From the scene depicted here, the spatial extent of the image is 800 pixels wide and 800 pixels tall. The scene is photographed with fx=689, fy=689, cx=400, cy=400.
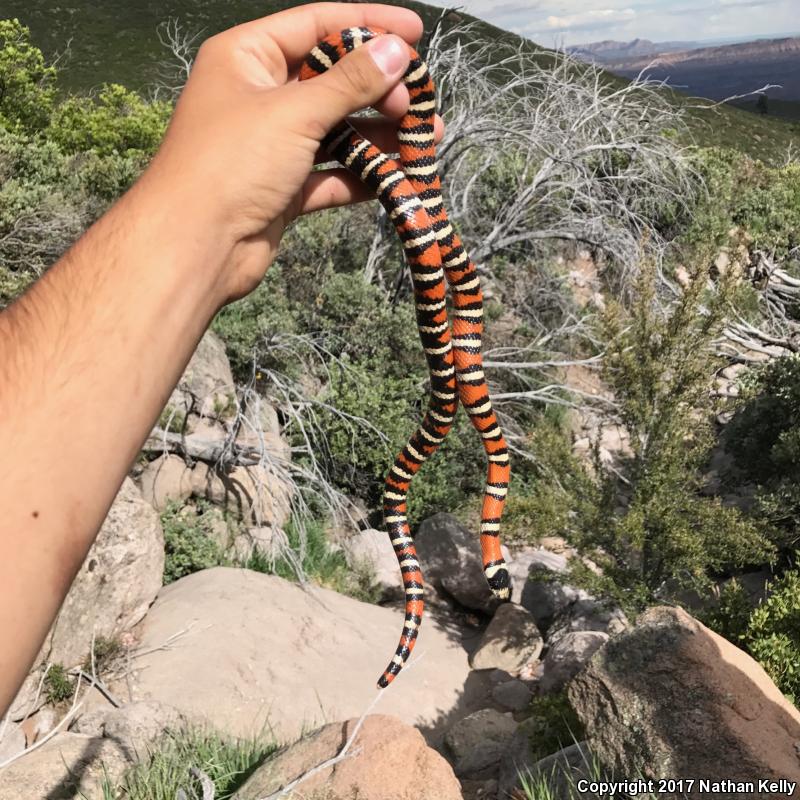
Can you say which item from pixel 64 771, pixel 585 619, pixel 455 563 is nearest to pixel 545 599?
pixel 585 619

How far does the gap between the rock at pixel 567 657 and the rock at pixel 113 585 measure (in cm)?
459

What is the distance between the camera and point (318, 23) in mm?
2283

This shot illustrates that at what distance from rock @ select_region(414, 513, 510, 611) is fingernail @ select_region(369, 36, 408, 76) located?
29.1 feet

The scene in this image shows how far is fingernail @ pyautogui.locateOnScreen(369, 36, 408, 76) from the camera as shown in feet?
6.66

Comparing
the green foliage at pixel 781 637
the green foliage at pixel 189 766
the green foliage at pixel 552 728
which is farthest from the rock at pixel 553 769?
the green foliage at pixel 189 766

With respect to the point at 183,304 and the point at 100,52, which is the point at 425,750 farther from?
the point at 100,52

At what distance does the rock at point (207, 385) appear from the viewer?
30.1 feet

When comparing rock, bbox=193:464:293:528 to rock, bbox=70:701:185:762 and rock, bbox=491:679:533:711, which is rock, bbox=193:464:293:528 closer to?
rock, bbox=491:679:533:711

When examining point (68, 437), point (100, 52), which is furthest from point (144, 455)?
point (100, 52)

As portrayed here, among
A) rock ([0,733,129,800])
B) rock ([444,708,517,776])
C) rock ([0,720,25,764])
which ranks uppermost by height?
rock ([0,733,129,800])

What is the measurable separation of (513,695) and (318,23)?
783 centimetres

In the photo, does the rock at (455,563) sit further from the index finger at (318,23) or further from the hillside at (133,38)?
the hillside at (133,38)

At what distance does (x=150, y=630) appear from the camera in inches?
281

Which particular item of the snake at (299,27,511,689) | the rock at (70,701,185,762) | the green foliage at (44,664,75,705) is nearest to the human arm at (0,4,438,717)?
the snake at (299,27,511,689)
